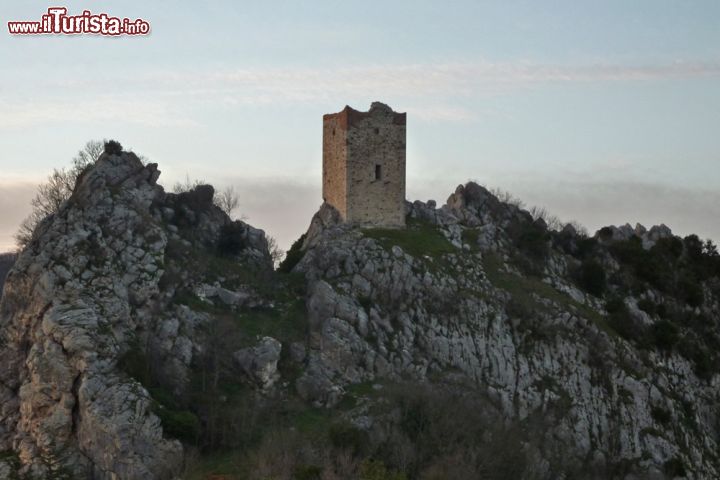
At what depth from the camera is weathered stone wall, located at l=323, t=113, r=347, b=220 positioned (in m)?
60.3

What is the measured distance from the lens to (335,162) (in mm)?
61312

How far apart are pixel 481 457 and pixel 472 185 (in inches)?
1029

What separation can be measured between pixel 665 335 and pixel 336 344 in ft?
73.8

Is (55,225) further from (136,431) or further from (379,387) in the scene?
(379,387)

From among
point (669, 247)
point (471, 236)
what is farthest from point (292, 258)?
point (669, 247)

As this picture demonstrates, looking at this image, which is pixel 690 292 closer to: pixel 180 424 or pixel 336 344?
pixel 336 344

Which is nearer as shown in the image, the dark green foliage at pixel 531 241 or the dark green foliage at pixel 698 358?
the dark green foliage at pixel 698 358

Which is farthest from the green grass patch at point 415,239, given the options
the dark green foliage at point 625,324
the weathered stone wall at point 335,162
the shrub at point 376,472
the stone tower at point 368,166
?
the shrub at point 376,472

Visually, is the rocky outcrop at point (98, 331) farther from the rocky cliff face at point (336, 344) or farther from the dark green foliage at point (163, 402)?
the dark green foliage at point (163, 402)

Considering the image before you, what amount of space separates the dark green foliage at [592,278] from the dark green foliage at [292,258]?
16932 millimetres

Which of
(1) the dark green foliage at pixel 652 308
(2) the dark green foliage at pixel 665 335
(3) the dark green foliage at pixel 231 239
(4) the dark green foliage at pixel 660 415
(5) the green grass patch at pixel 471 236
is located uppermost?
(5) the green grass patch at pixel 471 236

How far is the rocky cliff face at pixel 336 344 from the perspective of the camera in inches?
1779

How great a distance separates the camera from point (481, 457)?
152 feet

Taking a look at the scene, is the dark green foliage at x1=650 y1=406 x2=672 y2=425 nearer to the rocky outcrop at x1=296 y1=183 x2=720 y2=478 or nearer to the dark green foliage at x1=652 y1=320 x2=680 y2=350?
the rocky outcrop at x1=296 y1=183 x2=720 y2=478
